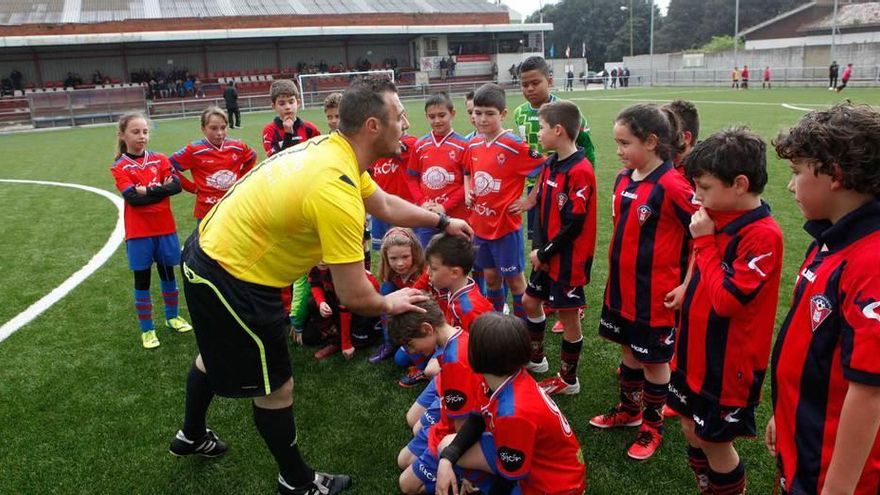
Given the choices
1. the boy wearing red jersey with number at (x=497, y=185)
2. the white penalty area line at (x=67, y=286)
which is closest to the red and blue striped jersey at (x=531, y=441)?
the boy wearing red jersey with number at (x=497, y=185)

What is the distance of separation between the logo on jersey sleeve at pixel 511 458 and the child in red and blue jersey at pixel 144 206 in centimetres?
410

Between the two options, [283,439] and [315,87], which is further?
[315,87]

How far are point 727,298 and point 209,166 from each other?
497 centimetres

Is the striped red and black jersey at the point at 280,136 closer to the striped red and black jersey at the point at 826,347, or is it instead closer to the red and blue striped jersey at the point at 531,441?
the red and blue striped jersey at the point at 531,441

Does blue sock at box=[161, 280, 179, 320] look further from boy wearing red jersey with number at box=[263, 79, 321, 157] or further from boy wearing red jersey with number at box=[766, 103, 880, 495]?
boy wearing red jersey with number at box=[766, 103, 880, 495]

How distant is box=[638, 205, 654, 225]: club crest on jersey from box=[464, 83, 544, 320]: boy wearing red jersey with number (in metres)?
1.59

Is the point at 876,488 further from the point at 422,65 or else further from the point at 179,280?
the point at 422,65

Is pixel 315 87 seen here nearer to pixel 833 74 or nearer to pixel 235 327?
pixel 833 74

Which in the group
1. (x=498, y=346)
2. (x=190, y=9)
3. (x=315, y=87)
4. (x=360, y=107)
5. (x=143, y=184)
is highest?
(x=190, y=9)

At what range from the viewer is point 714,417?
268cm

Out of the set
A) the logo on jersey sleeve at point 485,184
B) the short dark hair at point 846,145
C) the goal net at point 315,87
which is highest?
the goal net at point 315,87

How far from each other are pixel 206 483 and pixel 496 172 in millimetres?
3047

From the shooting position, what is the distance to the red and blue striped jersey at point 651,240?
3273mm

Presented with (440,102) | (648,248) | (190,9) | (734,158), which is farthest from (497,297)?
(190,9)
